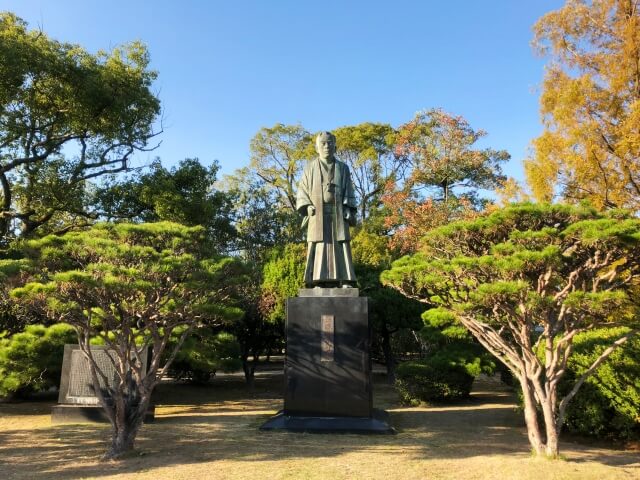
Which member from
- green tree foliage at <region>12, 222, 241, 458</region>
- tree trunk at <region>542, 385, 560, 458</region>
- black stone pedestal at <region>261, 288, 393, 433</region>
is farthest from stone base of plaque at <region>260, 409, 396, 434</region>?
tree trunk at <region>542, 385, 560, 458</region>

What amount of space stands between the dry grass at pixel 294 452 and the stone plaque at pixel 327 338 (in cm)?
121

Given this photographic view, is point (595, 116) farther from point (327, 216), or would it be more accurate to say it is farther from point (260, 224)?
point (260, 224)

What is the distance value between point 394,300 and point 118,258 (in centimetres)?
989

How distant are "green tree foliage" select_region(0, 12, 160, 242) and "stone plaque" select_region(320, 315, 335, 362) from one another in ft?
29.3

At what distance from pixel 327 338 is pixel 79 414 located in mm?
4977

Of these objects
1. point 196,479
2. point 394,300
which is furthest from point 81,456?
point 394,300

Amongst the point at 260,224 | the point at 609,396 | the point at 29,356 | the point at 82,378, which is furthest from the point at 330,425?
the point at 260,224

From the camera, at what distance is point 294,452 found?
624cm

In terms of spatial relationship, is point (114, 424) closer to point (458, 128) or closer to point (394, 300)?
point (394, 300)

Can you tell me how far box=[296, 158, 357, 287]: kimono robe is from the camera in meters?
8.68

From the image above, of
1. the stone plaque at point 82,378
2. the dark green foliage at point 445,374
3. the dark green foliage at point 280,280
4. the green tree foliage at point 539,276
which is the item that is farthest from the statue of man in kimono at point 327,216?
the dark green foliage at point 280,280

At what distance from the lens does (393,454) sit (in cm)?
621

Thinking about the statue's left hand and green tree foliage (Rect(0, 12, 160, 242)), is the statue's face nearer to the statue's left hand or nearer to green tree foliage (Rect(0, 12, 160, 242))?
the statue's left hand

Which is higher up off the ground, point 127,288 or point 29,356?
point 127,288
